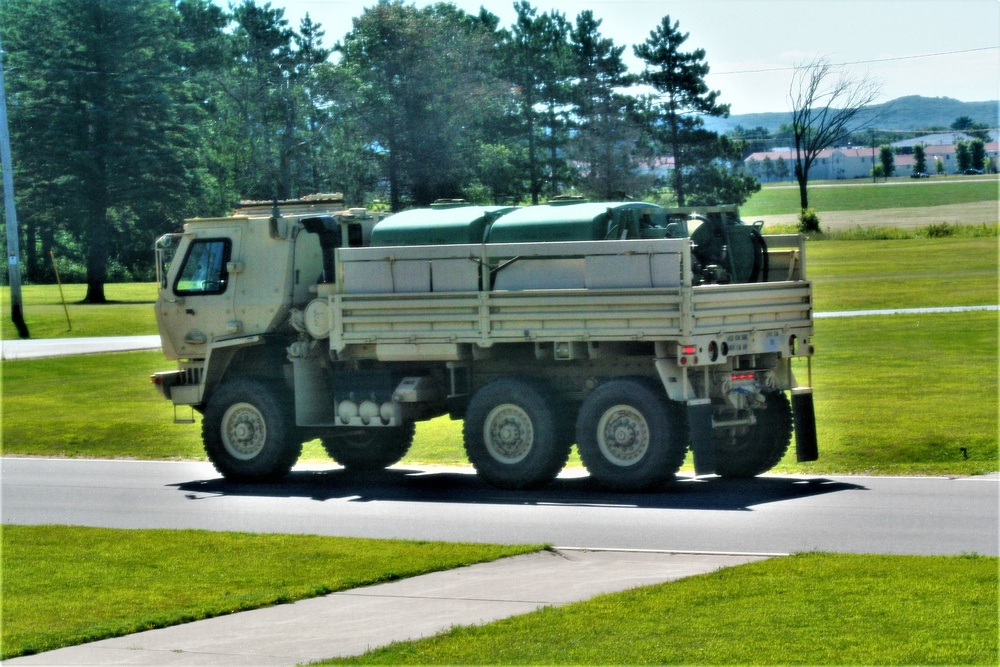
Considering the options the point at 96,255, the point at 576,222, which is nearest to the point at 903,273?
the point at 96,255

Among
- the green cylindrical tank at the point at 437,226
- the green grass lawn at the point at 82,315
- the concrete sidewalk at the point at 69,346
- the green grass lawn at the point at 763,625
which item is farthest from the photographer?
the green grass lawn at the point at 82,315

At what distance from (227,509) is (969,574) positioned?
→ 25.2 ft

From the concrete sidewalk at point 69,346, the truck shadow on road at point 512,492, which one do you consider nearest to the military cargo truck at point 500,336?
the truck shadow on road at point 512,492

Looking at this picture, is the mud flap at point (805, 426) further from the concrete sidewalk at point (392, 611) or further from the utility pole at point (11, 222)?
the utility pole at point (11, 222)

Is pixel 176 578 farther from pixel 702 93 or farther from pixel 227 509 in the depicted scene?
pixel 702 93

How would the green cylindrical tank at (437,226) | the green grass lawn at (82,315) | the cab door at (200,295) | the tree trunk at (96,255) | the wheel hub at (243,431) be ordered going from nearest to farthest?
the green cylindrical tank at (437,226)
the wheel hub at (243,431)
the cab door at (200,295)
the green grass lawn at (82,315)
the tree trunk at (96,255)

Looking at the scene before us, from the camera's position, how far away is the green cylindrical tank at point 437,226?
1616 centimetres

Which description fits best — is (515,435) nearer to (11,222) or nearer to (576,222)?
(576,222)

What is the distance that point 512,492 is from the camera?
15406 mm

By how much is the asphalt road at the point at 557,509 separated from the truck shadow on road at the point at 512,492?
19mm

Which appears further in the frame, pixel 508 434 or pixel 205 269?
pixel 205 269

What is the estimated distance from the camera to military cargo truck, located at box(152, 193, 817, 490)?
14.7 m

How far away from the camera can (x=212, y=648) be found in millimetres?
8383

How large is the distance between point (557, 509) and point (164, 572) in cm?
431
